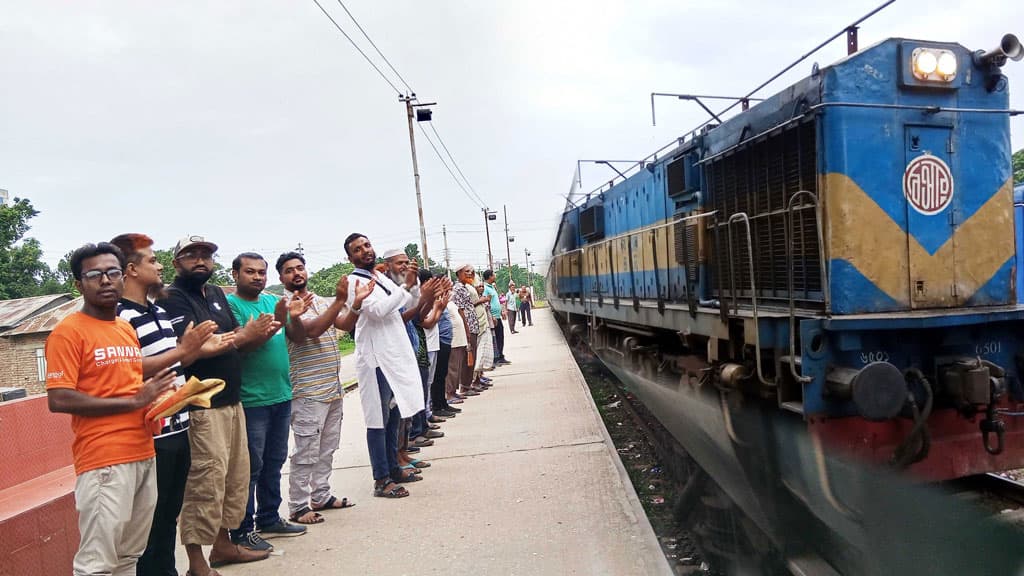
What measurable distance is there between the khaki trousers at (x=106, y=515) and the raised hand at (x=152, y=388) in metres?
0.30

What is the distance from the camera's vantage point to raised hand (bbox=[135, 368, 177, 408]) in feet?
9.64

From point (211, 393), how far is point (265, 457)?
1.56 metres

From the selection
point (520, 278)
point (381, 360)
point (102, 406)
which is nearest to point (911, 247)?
point (381, 360)

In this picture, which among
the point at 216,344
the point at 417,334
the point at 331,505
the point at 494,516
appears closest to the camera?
the point at 216,344

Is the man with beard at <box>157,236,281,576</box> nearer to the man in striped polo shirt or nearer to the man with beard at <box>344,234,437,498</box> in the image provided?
the man in striped polo shirt

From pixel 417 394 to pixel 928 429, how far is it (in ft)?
12.0

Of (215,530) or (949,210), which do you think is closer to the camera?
(215,530)

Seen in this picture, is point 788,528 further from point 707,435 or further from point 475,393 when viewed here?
point 475,393

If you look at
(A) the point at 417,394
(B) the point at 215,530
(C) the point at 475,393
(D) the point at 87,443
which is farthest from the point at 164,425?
(C) the point at 475,393

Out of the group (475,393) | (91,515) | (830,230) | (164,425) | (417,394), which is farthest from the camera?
(475,393)

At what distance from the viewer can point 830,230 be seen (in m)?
4.61

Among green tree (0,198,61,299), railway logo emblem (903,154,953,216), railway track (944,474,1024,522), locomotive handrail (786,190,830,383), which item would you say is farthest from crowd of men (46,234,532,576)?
green tree (0,198,61,299)

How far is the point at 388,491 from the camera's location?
5527 mm

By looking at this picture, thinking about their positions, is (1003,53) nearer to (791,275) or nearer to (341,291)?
(791,275)
